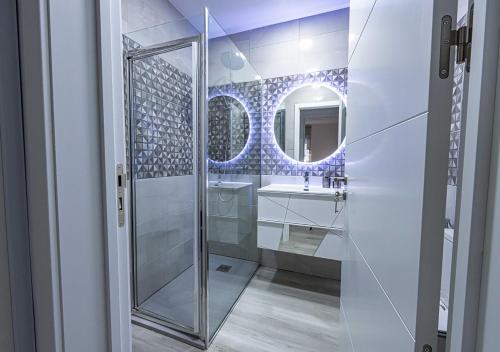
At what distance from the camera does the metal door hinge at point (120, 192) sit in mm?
524

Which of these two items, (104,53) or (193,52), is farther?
(193,52)

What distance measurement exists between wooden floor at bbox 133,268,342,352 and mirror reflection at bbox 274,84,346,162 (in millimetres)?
1286

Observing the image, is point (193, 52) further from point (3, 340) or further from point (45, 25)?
point (3, 340)

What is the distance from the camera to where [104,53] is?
46 centimetres

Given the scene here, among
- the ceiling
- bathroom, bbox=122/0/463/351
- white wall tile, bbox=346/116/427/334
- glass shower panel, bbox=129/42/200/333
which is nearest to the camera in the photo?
white wall tile, bbox=346/116/427/334

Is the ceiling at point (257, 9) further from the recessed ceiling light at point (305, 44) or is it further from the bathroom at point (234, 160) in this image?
the recessed ceiling light at point (305, 44)

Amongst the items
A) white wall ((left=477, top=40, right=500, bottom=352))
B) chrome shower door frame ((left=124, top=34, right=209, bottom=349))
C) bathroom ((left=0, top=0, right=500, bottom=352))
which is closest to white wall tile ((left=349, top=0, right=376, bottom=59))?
bathroom ((left=0, top=0, right=500, bottom=352))

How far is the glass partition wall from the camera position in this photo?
1.52 m

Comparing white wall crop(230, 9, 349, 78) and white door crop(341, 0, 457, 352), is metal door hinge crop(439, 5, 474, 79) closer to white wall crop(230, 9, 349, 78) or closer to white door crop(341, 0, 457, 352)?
white door crop(341, 0, 457, 352)

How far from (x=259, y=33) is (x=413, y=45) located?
2.35 m

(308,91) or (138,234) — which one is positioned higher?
(308,91)

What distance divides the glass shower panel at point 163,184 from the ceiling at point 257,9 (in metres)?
0.65

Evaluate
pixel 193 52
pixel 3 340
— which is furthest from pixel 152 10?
pixel 3 340

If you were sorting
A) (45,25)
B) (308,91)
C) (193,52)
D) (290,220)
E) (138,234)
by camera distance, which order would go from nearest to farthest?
(45,25), (193,52), (138,234), (290,220), (308,91)
